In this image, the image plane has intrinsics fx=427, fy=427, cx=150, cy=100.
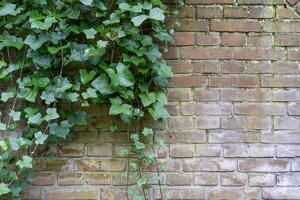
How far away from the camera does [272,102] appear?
238 cm

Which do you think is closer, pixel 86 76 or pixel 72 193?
pixel 86 76

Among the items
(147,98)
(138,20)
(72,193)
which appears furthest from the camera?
(72,193)

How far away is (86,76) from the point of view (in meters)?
2.24

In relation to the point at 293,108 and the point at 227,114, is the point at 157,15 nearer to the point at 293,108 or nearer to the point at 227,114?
the point at 227,114

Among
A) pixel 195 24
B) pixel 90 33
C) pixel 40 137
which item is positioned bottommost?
pixel 40 137

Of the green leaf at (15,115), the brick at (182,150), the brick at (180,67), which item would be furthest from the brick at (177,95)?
the green leaf at (15,115)

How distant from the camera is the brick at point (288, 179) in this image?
2.38m

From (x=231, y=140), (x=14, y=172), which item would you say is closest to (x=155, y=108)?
(x=231, y=140)

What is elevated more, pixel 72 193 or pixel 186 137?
pixel 186 137

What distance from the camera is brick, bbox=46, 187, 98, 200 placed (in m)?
2.37

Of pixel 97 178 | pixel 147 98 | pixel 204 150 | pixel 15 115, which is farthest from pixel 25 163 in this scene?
pixel 204 150

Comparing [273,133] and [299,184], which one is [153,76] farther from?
[299,184]

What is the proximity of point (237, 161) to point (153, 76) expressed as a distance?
67cm

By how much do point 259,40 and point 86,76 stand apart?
98 cm
